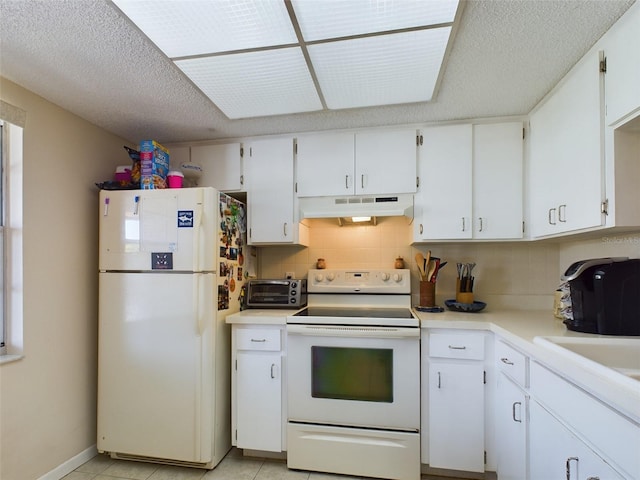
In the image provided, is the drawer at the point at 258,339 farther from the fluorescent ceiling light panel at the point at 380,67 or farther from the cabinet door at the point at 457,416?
the fluorescent ceiling light panel at the point at 380,67

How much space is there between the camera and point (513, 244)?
2344 mm

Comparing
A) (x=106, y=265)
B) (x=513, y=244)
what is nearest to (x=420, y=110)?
(x=513, y=244)

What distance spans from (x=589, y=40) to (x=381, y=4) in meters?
0.95

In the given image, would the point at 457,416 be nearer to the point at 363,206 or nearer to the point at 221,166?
the point at 363,206

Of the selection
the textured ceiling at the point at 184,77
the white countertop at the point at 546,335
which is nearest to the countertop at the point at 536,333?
the white countertop at the point at 546,335

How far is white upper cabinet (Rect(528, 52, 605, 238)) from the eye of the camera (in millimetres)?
1366

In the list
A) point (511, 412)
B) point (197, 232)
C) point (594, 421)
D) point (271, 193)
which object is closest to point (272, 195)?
point (271, 193)

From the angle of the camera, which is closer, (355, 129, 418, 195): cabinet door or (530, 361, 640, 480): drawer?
(530, 361, 640, 480): drawer

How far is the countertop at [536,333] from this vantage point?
0.82m

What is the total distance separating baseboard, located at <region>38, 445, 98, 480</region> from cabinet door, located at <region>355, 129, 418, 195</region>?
2.44 m

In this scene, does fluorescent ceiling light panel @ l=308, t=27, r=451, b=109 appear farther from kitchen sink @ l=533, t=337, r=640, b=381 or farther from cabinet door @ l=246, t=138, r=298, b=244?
kitchen sink @ l=533, t=337, r=640, b=381

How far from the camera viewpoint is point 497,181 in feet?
6.84

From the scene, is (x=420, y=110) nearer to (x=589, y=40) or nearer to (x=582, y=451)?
(x=589, y=40)

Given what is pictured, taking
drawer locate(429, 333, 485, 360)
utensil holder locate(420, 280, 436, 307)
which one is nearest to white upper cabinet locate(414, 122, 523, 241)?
utensil holder locate(420, 280, 436, 307)
